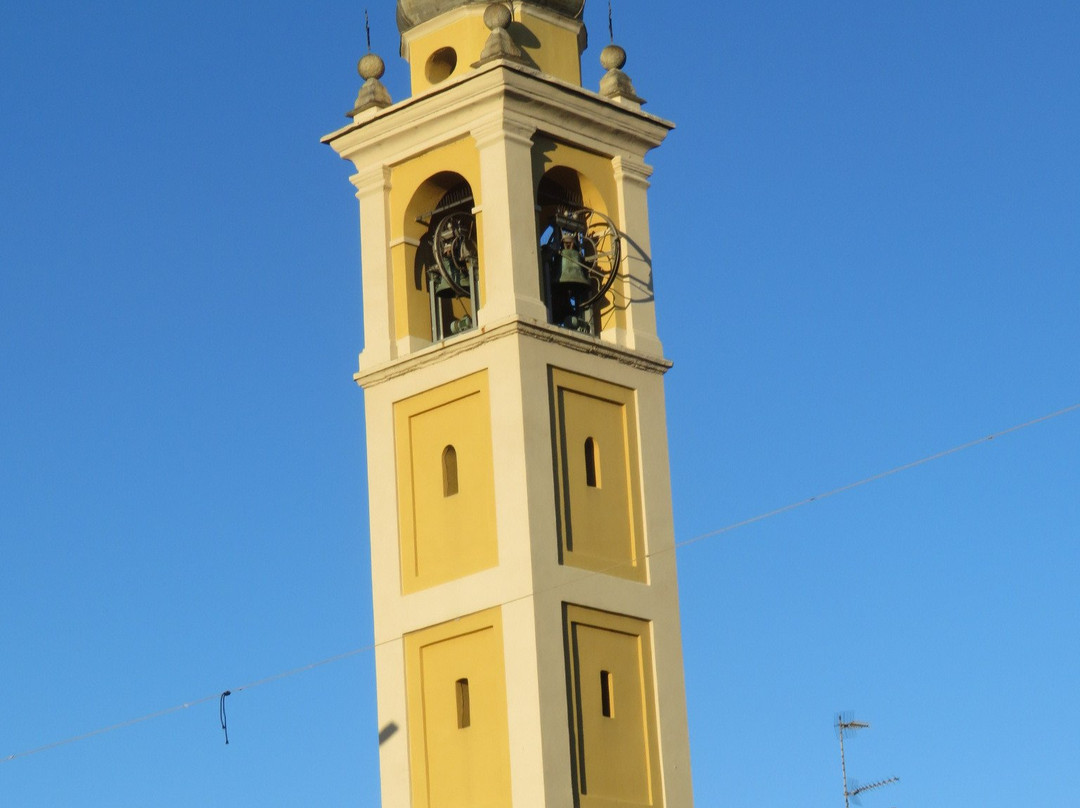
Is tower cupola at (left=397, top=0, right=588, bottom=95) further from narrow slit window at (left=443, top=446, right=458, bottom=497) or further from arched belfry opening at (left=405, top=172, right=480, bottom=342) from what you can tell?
narrow slit window at (left=443, top=446, right=458, bottom=497)

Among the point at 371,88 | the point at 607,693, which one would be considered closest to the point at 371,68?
the point at 371,88

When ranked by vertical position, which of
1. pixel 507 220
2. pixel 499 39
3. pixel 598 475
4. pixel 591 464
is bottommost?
pixel 598 475

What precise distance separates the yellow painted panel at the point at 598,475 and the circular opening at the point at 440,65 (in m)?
4.57

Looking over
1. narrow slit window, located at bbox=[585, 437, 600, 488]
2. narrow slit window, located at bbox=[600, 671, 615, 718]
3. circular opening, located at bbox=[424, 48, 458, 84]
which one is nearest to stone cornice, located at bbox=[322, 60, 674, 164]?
circular opening, located at bbox=[424, 48, 458, 84]

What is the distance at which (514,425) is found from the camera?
35406 mm

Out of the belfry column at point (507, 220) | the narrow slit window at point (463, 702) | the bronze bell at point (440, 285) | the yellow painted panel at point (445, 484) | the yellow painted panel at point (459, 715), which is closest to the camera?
the yellow painted panel at point (459, 715)

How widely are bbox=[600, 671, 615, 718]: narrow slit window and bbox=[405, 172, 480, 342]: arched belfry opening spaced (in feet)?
16.0

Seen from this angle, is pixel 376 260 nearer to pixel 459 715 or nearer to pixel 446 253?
pixel 446 253

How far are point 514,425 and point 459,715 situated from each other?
3.47 meters

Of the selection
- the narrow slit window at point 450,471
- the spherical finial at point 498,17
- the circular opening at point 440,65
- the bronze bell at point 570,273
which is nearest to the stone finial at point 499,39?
the spherical finial at point 498,17

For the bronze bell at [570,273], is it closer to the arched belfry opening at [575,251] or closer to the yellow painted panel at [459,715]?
the arched belfry opening at [575,251]

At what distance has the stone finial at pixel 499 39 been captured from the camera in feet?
120

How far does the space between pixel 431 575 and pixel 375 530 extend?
1.15m

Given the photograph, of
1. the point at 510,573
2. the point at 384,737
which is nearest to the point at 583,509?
the point at 510,573
